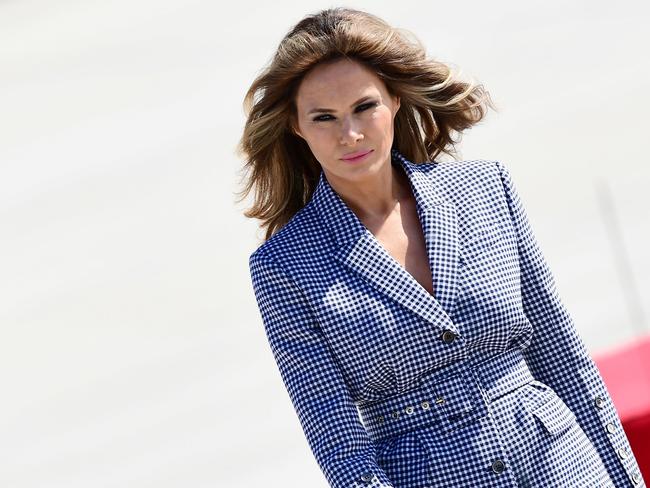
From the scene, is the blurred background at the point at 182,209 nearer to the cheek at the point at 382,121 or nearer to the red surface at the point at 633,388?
the red surface at the point at 633,388

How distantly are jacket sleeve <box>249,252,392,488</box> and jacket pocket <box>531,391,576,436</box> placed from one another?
29 centimetres

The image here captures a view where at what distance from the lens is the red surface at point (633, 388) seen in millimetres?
2881

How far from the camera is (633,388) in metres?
2.99

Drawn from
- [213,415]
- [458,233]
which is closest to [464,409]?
[458,233]

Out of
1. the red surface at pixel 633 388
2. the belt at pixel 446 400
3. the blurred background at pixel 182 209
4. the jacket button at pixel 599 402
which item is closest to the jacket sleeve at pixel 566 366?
the jacket button at pixel 599 402

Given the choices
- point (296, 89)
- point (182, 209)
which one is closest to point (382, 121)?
point (296, 89)

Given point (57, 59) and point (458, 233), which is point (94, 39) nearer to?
point (57, 59)

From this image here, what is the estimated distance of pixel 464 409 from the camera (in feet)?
7.29

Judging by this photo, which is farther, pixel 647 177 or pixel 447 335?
pixel 647 177

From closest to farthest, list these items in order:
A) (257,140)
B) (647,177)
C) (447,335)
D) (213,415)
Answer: (447,335) < (257,140) < (213,415) < (647,177)

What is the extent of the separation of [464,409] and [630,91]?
5943 mm

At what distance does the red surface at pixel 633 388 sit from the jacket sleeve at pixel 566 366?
1.79 ft

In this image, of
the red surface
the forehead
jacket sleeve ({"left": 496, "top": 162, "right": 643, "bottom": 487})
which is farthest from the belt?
the red surface

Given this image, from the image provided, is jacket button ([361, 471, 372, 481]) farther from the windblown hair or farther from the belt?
the windblown hair
